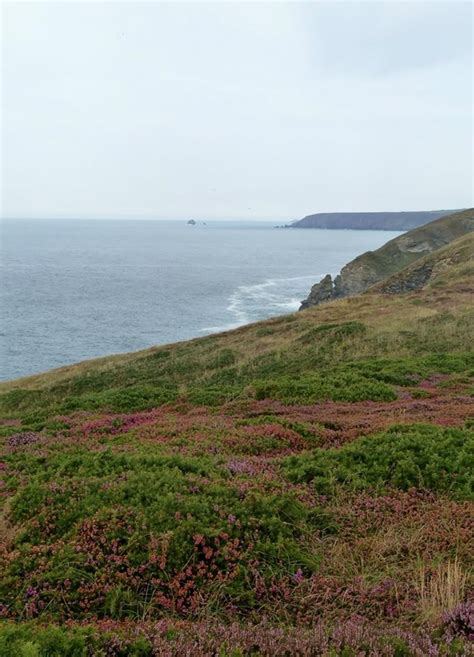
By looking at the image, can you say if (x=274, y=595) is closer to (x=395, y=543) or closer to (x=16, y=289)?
(x=395, y=543)

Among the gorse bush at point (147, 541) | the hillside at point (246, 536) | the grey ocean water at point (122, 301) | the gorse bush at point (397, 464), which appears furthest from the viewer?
the grey ocean water at point (122, 301)

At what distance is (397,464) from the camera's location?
9242mm

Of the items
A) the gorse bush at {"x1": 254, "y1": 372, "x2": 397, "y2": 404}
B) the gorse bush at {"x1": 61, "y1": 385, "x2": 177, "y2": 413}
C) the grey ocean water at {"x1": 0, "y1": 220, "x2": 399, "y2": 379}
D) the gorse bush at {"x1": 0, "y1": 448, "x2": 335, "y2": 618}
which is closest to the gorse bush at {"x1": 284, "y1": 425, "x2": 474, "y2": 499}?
the gorse bush at {"x1": 0, "y1": 448, "x2": 335, "y2": 618}

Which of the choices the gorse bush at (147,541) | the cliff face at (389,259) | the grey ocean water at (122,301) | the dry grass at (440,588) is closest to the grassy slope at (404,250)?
the cliff face at (389,259)

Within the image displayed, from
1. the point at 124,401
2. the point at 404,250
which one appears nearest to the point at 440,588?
the point at 124,401

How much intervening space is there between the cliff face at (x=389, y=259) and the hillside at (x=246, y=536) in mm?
76644

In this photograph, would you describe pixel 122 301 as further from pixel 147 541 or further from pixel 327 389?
pixel 147 541

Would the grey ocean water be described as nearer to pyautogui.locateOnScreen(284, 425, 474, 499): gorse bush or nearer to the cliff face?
the cliff face

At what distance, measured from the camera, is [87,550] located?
22.0 feet

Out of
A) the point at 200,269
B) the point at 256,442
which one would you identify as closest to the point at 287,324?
A: the point at 256,442

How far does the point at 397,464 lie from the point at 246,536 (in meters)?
3.78

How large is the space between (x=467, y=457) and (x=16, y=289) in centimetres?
10940

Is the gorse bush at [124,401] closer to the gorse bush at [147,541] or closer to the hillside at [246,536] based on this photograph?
the hillside at [246,536]

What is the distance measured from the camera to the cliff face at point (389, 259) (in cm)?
9101
